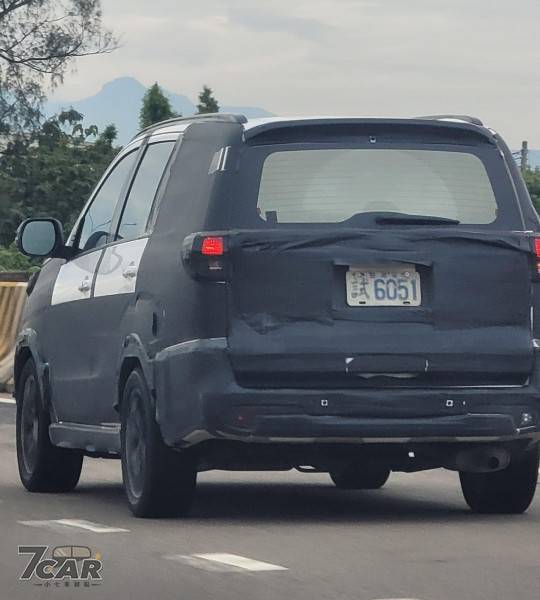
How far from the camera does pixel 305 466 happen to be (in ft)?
33.1

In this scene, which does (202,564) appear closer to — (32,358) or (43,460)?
(43,460)

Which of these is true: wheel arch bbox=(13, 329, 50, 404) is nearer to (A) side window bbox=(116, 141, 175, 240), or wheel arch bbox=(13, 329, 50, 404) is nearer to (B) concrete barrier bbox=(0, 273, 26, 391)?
(A) side window bbox=(116, 141, 175, 240)

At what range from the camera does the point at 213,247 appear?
371 inches

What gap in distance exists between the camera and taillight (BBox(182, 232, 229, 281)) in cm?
941

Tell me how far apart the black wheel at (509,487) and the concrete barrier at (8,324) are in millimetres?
13269

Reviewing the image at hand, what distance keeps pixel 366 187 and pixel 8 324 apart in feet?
47.4

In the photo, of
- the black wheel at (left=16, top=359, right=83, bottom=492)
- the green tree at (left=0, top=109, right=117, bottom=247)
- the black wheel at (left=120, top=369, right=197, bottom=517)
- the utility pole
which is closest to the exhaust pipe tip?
the black wheel at (left=120, top=369, right=197, bottom=517)

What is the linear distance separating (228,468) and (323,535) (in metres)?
0.81

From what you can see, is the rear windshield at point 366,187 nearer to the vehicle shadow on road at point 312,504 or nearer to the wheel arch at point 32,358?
the vehicle shadow on road at point 312,504

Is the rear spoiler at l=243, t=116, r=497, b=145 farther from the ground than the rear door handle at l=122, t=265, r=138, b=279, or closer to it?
farther from the ground

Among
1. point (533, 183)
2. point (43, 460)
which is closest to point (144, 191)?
point (43, 460)

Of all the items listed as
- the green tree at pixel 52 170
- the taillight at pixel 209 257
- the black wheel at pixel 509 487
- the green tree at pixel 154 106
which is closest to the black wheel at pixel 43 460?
the black wheel at pixel 509 487

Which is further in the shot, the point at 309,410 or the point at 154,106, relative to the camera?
the point at 154,106

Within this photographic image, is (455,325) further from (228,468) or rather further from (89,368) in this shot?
(89,368)
